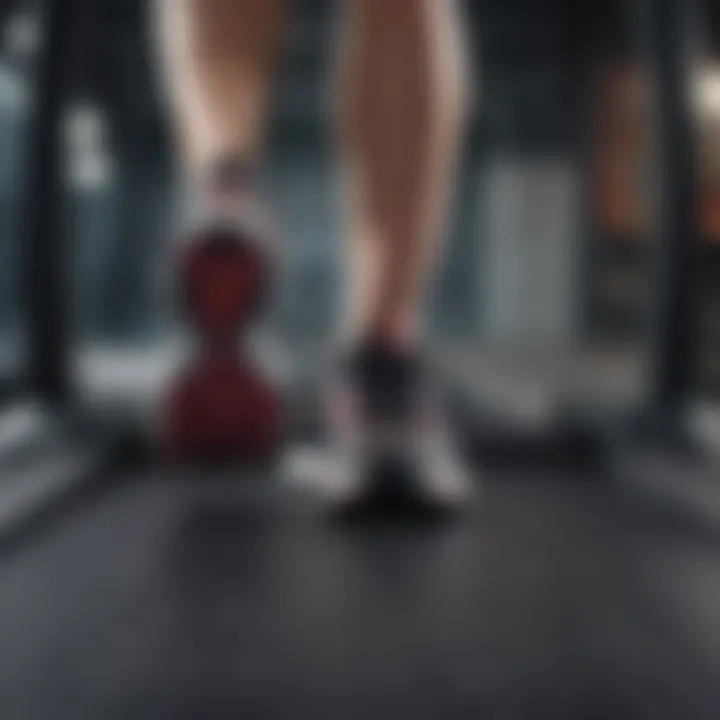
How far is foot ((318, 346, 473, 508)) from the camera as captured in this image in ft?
4.72

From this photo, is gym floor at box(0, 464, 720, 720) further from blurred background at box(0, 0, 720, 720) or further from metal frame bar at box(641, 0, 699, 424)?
metal frame bar at box(641, 0, 699, 424)

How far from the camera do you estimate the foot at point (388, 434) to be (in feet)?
4.72

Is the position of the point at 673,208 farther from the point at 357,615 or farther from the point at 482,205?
the point at 482,205

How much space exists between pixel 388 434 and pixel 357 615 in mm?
425

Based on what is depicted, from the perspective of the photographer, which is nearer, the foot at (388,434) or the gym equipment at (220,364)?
the foot at (388,434)

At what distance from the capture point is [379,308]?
155 centimetres

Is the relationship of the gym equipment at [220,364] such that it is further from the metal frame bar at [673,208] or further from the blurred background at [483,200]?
the blurred background at [483,200]

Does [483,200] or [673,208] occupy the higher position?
[673,208]

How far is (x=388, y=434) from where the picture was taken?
4.74 ft

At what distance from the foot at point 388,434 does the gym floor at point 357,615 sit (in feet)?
0.14

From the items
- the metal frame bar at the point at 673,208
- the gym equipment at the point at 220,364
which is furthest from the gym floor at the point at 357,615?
the metal frame bar at the point at 673,208

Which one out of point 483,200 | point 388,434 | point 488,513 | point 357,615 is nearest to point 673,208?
point 488,513

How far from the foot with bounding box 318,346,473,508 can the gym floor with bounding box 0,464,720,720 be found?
0.14 feet

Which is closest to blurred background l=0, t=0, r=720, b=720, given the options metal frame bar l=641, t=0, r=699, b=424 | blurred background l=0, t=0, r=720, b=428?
metal frame bar l=641, t=0, r=699, b=424
